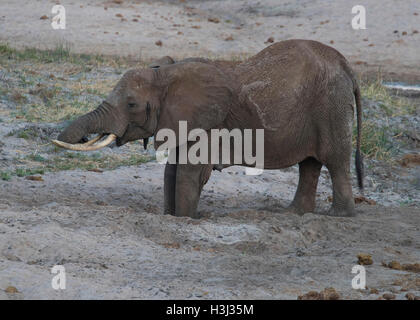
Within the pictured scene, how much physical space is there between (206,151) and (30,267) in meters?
2.19

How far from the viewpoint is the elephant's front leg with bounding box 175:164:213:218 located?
652 centimetres

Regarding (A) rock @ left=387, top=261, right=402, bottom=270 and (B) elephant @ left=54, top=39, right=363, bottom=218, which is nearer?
(A) rock @ left=387, top=261, right=402, bottom=270

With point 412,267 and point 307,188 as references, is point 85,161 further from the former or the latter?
point 412,267

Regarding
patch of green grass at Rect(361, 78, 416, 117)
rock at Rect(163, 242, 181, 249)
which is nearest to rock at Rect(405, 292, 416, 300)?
rock at Rect(163, 242, 181, 249)

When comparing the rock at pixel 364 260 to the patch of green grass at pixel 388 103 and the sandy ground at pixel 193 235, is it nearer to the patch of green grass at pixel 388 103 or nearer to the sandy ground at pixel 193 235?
the sandy ground at pixel 193 235

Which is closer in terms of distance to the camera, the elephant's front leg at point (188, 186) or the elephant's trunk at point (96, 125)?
the elephant's trunk at point (96, 125)

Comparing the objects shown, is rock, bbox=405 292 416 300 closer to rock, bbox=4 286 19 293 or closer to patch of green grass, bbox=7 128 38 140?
rock, bbox=4 286 19 293

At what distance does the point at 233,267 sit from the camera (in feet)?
Result: 16.9

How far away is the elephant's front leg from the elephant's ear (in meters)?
0.30

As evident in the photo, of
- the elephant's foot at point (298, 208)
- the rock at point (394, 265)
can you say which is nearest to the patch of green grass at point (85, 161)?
the elephant's foot at point (298, 208)

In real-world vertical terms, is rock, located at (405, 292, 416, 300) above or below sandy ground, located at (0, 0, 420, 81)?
below

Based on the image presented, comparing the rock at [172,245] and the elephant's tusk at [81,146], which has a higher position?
the elephant's tusk at [81,146]

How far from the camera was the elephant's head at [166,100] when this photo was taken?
6324 millimetres
